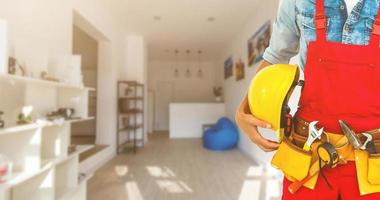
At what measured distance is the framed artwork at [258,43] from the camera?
3396mm

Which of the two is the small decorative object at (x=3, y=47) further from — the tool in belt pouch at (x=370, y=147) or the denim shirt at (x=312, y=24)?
the tool in belt pouch at (x=370, y=147)

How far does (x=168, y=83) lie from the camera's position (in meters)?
8.70

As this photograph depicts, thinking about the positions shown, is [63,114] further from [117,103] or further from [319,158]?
[117,103]

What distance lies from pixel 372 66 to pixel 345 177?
236 millimetres

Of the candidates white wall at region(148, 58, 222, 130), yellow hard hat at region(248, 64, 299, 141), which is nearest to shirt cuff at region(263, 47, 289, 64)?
yellow hard hat at region(248, 64, 299, 141)

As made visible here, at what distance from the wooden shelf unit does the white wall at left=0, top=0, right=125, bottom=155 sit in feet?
1.07

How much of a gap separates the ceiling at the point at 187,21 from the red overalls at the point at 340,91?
11.5 ft

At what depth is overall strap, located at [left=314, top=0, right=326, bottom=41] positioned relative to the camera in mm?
536

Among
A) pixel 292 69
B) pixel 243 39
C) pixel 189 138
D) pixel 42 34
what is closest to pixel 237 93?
Result: pixel 243 39

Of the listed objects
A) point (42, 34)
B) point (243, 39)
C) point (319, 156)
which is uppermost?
point (243, 39)

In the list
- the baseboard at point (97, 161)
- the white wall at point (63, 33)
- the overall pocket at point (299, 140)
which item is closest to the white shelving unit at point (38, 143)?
the white wall at point (63, 33)

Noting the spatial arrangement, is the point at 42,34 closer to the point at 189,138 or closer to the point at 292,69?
the point at 292,69

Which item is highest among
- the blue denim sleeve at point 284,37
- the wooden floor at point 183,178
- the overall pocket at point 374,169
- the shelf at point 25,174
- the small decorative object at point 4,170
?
the blue denim sleeve at point 284,37

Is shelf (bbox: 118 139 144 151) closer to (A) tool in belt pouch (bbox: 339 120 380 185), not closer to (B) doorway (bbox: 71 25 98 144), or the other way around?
(B) doorway (bbox: 71 25 98 144)
